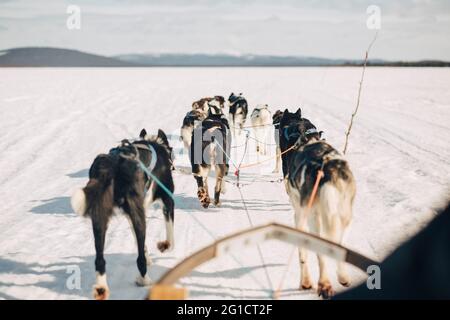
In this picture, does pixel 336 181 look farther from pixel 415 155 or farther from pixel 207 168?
pixel 415 155

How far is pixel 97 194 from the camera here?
404cm

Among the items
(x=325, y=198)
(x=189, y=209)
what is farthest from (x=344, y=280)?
(x=189, y=209)

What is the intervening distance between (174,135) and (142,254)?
34.0ft

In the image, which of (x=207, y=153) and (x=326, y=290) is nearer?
(x=326, y=290)

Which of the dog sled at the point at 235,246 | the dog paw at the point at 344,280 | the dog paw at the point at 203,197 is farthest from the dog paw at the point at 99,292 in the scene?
the dog paw at the point at 203,197

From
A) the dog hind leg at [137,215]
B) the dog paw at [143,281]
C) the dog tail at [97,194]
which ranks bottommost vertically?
the dog paw at [143,281]

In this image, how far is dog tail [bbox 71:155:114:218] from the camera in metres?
3.94

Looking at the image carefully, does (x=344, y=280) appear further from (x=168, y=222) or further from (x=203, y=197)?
(x=203, y=197)

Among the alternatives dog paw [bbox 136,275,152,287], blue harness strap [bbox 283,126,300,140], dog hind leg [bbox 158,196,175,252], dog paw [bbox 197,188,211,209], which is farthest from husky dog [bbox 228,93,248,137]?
dog paw [bbox 136,275,152,287]

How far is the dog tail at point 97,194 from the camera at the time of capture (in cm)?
394

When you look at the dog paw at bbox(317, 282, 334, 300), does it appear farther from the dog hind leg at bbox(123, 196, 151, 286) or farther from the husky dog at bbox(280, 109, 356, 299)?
the dog hind leg at bbox(123, 196, 151, 286)

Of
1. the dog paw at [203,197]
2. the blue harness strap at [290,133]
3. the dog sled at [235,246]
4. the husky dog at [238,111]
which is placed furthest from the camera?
the husky dog at [238,111]

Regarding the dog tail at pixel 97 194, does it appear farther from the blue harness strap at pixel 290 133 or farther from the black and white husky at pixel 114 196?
the blue harness strap at pixel 290 133

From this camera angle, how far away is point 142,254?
445cm
